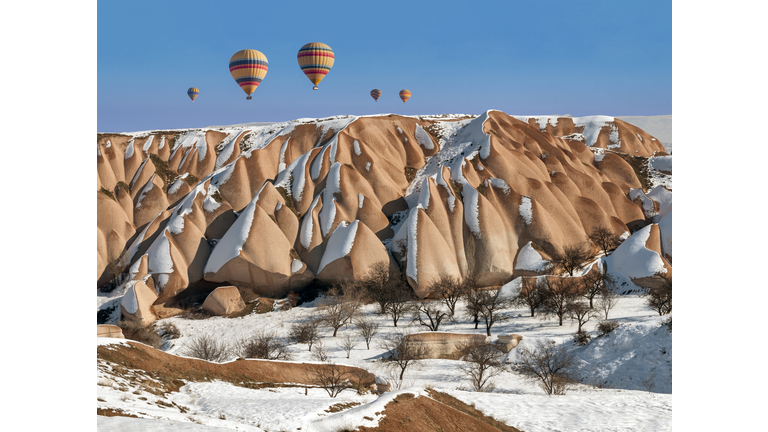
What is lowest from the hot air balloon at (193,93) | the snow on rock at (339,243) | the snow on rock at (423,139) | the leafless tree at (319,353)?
the leafless tree at (319,353)

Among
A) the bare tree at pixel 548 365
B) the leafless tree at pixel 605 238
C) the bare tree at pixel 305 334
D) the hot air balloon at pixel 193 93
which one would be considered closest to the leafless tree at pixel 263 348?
the bare tree at pixel 305 334

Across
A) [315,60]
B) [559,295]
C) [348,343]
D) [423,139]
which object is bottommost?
[348,343]

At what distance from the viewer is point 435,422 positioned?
53.1 ft

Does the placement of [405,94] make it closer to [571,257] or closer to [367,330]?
[571,257]

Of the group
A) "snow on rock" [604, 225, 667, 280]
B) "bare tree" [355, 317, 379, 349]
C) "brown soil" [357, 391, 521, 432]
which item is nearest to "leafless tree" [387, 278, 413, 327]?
"bare tree" [355, 317, 379, 349]

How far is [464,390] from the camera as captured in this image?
81.6ft

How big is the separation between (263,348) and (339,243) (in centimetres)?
1540

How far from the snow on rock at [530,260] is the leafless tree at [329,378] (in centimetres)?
2372

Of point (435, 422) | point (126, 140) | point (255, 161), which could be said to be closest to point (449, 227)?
point (255, 161)

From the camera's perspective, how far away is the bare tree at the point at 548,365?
Answer: 25.1 meters

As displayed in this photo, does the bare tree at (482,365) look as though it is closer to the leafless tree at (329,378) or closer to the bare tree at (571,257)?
the leafless tree at (329,378)

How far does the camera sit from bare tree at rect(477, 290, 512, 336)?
113ft

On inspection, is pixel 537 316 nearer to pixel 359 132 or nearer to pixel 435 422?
pixel 435 422

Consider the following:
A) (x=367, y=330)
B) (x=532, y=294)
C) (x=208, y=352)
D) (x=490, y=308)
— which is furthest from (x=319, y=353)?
(x=532, y=294)
